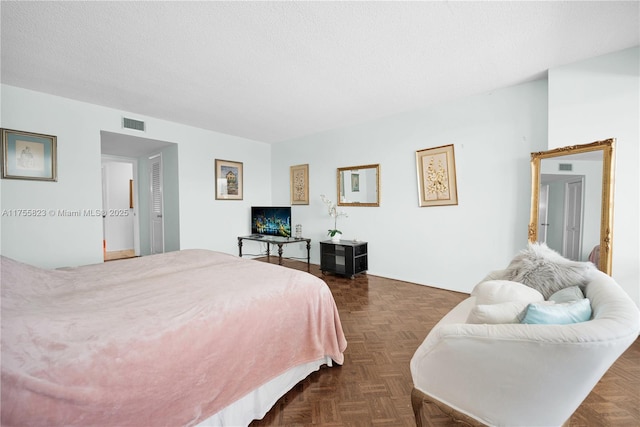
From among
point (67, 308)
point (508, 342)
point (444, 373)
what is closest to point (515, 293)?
point (508, 342)

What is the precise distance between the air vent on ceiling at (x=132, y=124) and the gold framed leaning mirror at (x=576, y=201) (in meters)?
5.29

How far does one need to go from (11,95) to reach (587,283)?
5514 mm

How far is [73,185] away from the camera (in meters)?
3.51

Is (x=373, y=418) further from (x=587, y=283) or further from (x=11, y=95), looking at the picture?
(x=11, y=95)

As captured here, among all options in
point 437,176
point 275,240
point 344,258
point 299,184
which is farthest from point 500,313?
point 299,184

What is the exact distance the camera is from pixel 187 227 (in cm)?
466

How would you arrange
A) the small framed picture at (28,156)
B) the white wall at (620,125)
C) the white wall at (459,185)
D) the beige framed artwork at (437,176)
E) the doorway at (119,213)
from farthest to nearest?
the doorway at (119,213) < the beige framed artwork at (437,176) < the white wall at (459,185) < the small framed picture at (28,156) < the white wall at (620,125)

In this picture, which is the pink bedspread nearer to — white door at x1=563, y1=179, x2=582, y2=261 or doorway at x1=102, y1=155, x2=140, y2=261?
white door at x1=563, y1=179, x2=582, y2=261

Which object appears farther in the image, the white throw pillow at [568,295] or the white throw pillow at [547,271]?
the white throw pillow at [547,271]

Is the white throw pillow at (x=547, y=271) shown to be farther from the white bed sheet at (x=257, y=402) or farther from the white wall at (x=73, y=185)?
the white wall at (x=73, y=185)

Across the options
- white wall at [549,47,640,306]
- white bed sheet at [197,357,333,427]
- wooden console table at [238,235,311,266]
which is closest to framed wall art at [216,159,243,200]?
wooden console table at [238,235,311,266]

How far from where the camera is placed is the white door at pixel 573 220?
8.74ft

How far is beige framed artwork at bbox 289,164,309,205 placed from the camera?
17.7 ft

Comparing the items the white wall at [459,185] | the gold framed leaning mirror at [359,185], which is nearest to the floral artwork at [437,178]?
the white wall at [459,185]
